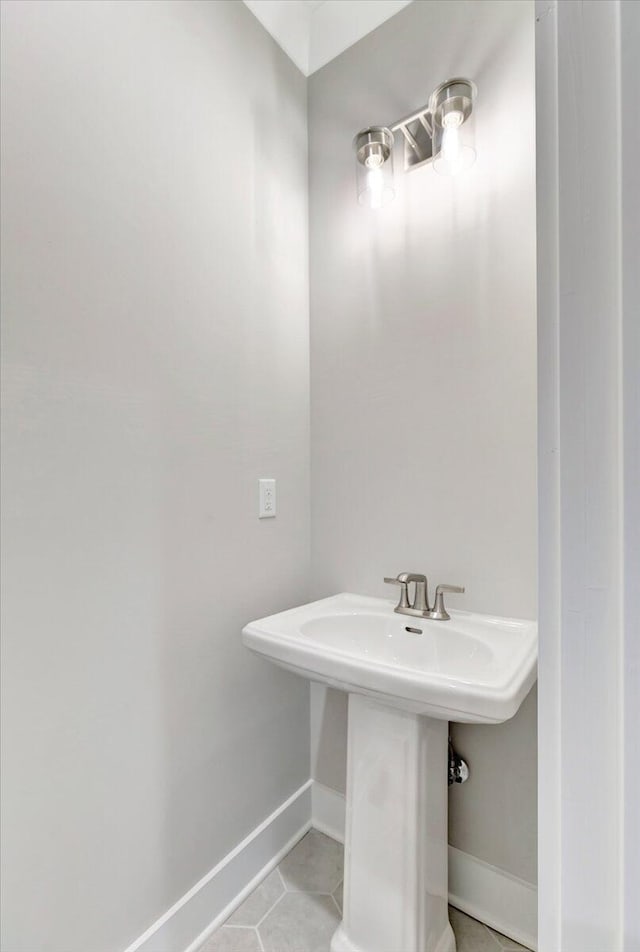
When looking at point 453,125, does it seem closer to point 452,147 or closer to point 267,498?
point 452,147

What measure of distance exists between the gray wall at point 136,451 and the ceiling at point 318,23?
73 mm

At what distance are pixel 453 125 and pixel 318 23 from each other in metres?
0.76

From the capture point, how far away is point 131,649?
978 millimetres

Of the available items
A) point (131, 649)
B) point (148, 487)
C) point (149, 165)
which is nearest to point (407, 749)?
point (131, 649)

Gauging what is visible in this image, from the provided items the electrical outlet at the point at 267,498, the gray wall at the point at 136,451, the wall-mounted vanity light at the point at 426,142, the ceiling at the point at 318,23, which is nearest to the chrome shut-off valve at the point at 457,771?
the gray wall at the point at 136,451

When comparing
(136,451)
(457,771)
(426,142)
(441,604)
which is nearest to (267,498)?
(136,451)

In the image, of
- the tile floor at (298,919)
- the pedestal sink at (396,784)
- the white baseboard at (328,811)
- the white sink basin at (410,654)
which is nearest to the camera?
the white sink basin at (410,654)

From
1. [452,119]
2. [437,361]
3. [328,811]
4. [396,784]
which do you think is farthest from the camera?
[328,811]

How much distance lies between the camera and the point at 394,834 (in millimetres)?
984

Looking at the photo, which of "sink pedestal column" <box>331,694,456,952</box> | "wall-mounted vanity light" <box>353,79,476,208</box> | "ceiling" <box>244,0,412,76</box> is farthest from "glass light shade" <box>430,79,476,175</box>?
"sink pedestal column" <box>331,694,456,952</box>

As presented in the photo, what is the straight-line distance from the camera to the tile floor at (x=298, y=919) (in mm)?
1084

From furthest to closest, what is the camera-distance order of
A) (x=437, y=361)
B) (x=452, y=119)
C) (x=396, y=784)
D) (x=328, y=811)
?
1. (x=328, y=811)
2. (x=437, y=361)
3. (x=452, y=119)
4. (x=396, y=784)

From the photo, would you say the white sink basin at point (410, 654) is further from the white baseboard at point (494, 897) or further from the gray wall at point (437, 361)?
the white baseboard at point (494, 897)

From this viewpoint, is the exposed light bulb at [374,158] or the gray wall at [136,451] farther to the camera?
the exposed light bulb at [374,158]
